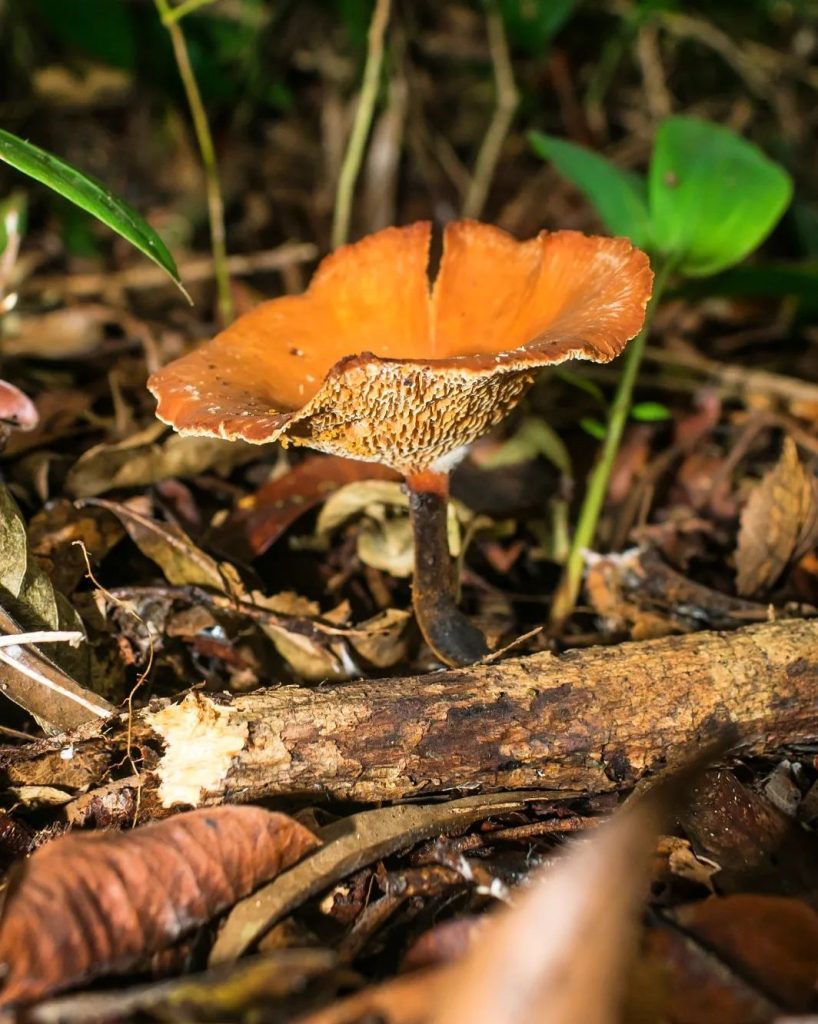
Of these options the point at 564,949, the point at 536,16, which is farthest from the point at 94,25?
the point at 564,949

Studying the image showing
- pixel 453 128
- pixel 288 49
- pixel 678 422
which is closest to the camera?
pixel 678 422

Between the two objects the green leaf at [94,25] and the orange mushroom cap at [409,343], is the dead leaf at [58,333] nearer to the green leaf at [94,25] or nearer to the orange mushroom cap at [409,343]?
the orange mushroom cap at [409,343]

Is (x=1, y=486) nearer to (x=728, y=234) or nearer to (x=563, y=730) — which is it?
(x=563, y=730)

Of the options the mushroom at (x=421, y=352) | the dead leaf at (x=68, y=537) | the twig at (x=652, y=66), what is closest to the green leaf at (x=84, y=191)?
the mushroom at (x=421, y=352)

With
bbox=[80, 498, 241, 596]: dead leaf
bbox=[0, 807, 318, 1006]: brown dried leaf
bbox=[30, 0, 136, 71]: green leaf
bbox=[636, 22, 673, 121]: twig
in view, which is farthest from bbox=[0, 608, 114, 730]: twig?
bbox=[636, 22, 673, 121]: twig

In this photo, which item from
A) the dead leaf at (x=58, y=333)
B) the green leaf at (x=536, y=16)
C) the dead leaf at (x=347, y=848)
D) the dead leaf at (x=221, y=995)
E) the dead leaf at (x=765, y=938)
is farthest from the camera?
the green leaf at (x=536, y=16)

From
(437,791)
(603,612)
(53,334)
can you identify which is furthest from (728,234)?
(53,334)
